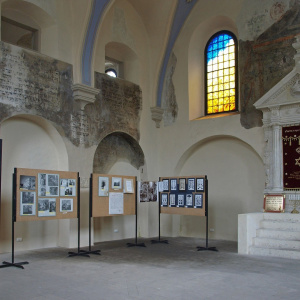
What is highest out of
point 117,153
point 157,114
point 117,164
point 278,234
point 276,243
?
point 157,114

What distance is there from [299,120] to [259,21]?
134 inches

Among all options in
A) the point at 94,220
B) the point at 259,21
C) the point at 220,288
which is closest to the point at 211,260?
the point at 220,288

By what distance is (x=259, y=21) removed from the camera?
1315 centimetres

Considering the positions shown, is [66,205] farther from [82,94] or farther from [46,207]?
[82,94]

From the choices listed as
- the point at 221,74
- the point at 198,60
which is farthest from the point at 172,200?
the point at 198,60

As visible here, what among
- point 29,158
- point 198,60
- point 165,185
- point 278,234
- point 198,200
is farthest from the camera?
point 198,60

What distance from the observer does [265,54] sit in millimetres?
12953

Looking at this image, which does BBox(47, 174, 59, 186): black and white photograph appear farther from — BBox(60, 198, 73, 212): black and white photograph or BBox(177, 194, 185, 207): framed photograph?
BBox(177, 194, 185, 207): framed photograph

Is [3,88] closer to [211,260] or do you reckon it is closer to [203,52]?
[211,260]

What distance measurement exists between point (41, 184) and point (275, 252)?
18.2 ft

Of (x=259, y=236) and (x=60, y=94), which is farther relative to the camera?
(x=60, y=94)

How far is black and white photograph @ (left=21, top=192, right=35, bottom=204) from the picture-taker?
8.96 m

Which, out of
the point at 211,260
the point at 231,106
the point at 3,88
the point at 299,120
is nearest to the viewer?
the point at 211,260

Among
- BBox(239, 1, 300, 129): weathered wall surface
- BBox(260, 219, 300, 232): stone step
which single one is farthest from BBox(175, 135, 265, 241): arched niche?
BBox(260, 219, 300, 232): stone step
